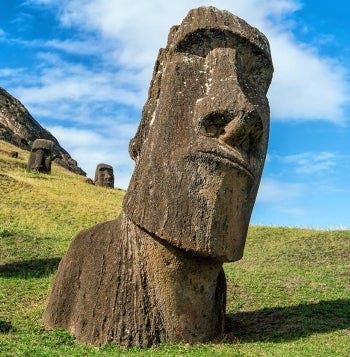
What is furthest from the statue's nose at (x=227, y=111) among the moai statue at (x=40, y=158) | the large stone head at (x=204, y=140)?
the moai statue at (x=40, y=158)

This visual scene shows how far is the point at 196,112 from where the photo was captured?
29.3 ft

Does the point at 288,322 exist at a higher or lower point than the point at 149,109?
lower

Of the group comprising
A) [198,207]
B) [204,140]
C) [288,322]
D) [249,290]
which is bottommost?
[288,322]

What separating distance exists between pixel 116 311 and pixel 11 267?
8.43 metres

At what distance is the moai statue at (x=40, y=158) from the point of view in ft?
144

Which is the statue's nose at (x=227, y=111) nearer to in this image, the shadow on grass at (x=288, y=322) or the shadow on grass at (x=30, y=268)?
the shadow on grass at (x=288, y=322)

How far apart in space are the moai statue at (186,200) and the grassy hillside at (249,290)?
18.5 inches

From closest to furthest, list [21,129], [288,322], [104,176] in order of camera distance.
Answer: [288,322] < [104,176] < [21,129]

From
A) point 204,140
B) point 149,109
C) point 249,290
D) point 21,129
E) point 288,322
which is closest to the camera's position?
point 204,140

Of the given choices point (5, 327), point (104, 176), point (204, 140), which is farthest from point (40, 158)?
point (204, 140)

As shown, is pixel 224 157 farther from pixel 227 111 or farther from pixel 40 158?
pixel 40 158

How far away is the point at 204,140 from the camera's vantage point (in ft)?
28.6

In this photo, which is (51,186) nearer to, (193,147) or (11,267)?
(11,267)

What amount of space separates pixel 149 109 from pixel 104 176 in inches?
1454
